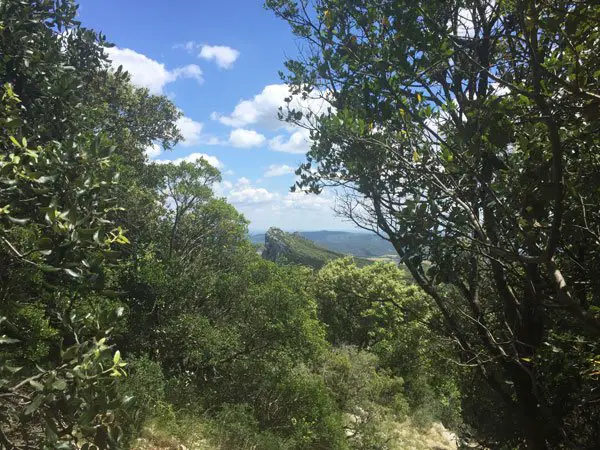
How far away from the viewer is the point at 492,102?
312 centimetres

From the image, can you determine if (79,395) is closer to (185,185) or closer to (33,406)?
(33,406)

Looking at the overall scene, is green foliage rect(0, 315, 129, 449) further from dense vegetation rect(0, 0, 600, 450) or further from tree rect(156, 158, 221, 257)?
tree rect(156, 158, 221, 257)

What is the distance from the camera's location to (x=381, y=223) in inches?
160

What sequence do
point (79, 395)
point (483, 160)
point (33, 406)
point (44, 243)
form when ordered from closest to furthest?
1. point (33, 406)
2. point (79, 395)
3. point (44, 243)
4. point (483, 160)

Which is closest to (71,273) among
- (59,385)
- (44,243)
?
(44,243)

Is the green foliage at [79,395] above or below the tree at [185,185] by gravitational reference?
below

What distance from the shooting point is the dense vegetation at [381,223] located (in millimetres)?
1982

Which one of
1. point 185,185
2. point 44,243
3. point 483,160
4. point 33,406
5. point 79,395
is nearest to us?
point 33,406

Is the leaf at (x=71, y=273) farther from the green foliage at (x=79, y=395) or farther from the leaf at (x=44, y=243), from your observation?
the green foliage at (x=79, y=395)

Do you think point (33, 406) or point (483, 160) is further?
point (483, 160)

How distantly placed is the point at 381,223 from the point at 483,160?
1.15 meters

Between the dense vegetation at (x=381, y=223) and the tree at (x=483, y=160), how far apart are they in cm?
3

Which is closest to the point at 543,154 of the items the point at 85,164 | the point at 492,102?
the point at 492,102

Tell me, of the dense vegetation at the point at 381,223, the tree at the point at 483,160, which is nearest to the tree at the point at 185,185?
the dense vegetation at the point at 381,223
